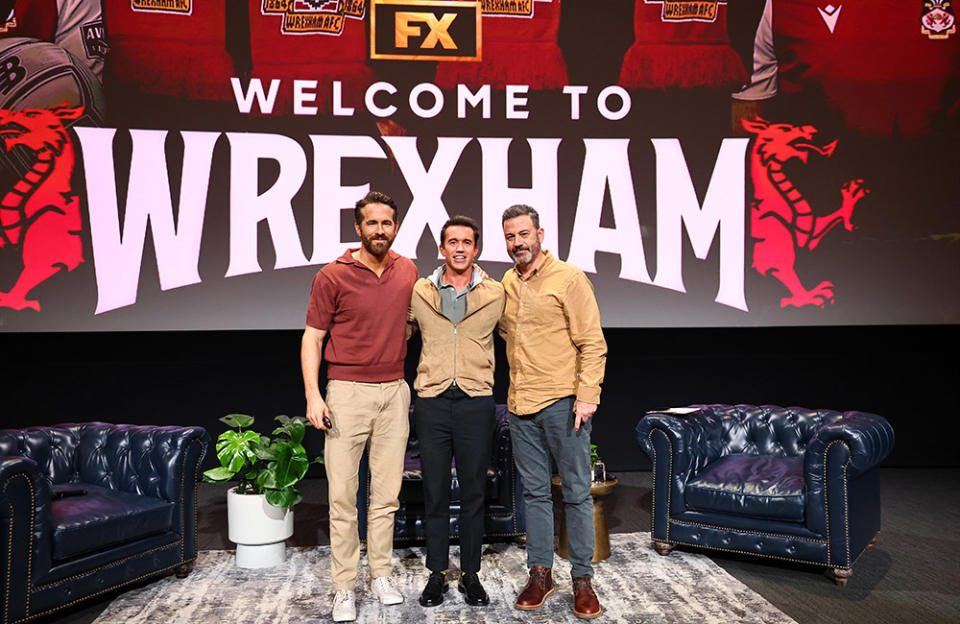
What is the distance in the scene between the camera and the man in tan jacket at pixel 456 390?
281 cm

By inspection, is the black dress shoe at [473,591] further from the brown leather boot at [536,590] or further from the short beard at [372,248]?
the short beard at [372,248]

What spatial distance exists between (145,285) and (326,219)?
117 centimetres

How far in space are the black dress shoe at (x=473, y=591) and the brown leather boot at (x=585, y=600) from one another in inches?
14.4

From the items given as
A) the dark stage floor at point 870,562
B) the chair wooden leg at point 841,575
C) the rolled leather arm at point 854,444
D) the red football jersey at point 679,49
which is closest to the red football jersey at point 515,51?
the red football jersey at point 679,49

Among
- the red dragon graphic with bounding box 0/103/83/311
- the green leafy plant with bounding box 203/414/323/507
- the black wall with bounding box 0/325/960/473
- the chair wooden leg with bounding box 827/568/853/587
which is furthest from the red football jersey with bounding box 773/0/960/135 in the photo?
the red dragon graphic with bounding box 0/103/83/311

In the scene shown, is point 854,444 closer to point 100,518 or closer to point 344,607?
point 344,607

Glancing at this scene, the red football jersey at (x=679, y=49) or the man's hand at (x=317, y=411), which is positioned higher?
the red football jersey at (x=679, y=49)

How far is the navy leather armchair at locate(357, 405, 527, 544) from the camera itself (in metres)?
3.57

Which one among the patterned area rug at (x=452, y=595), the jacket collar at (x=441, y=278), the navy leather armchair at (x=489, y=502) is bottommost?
the patterned area rug at (x=452, y=595)

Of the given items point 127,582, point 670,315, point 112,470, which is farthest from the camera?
point 670,315

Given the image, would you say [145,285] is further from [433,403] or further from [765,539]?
[765,539]

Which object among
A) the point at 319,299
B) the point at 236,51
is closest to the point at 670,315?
the point at 319,299

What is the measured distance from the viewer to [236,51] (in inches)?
173

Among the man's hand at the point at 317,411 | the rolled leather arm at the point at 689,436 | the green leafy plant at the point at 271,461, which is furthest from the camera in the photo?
the rolled leather arm at the point at 689,436
